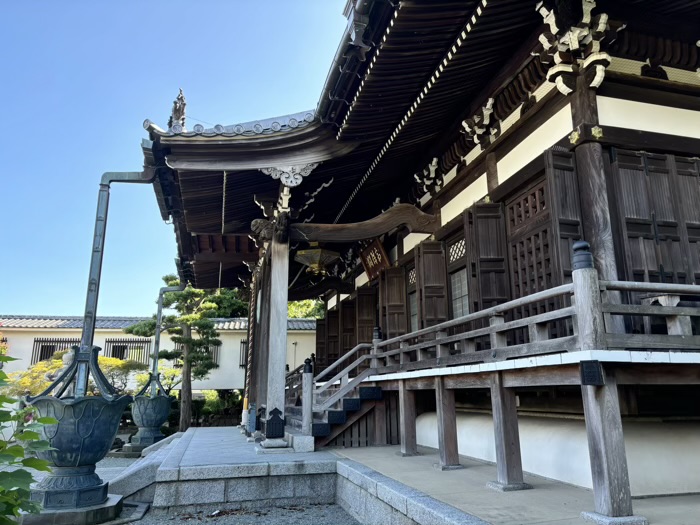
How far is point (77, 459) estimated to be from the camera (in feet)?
19.1

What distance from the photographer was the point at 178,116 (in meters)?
7.80

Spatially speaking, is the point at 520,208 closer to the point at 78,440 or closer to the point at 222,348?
the point at 78,440

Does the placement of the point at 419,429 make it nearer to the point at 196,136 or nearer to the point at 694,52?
the point at 196,136

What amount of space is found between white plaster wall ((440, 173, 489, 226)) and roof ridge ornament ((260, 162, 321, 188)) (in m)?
2.32

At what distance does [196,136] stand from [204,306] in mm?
14542

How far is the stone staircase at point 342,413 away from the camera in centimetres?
813

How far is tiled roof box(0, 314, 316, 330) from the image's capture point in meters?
27.9

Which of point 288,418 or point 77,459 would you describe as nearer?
point 77,459

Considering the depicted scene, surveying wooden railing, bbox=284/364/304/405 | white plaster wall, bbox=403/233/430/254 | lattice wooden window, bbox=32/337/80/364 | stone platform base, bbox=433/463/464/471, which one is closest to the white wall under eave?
stone platform base, bbox=433/463/464/471

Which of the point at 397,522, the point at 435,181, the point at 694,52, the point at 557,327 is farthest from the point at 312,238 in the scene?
the point at 694,52

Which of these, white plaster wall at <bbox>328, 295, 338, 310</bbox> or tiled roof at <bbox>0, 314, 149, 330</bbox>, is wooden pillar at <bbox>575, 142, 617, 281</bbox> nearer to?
white plaster wall at <bbox>328, 295, 338, 310</bbox>

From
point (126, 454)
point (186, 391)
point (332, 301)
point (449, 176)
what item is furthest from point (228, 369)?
point (449, 176)

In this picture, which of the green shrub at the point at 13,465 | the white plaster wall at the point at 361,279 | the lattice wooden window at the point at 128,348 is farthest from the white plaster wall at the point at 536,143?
the lattice wooden window at the point at 128,348

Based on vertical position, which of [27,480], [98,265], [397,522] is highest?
[98,265]
